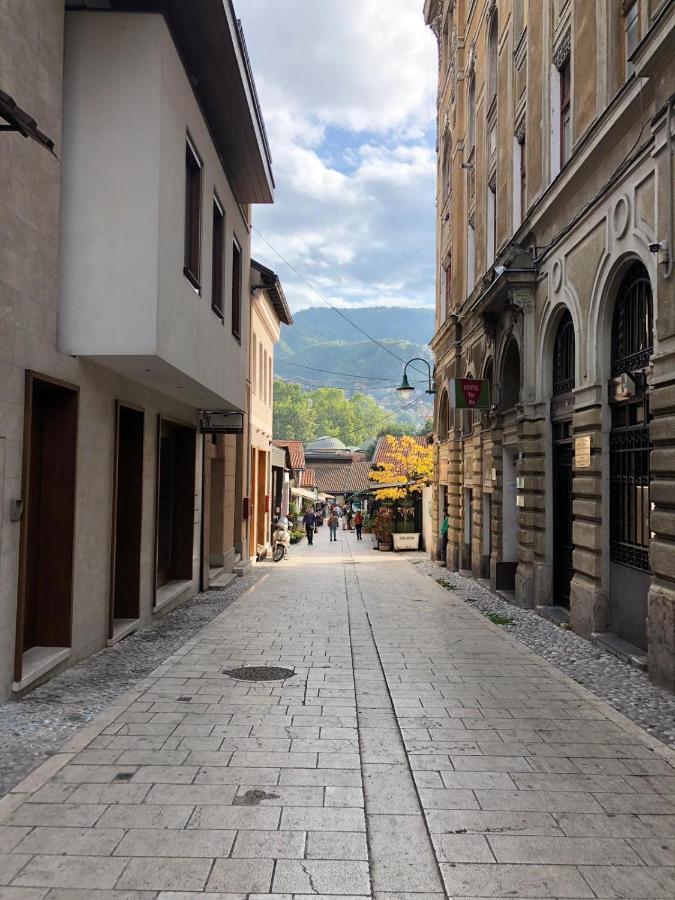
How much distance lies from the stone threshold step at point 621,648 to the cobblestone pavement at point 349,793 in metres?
0.92

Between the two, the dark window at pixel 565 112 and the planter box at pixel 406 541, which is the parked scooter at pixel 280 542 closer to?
the planter box at pixel 406 541

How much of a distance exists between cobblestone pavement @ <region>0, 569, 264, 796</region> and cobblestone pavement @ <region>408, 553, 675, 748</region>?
15.9 feet

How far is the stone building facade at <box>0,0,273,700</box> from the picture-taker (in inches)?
272

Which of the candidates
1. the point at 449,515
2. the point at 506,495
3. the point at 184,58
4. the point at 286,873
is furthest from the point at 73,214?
the point at 449,515

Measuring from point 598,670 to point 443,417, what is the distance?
17033 millimetres

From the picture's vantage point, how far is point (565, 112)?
12.8 metres

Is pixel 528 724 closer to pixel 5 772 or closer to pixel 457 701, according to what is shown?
pixel 457 701

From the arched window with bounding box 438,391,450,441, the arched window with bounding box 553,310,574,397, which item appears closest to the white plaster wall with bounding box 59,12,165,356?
the arched window with bounding box 553,310,574,397

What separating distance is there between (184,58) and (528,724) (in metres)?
9.12

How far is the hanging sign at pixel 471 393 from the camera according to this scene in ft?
55.3

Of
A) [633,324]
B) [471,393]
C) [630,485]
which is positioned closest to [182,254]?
[633,324]

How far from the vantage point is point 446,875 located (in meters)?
3.93

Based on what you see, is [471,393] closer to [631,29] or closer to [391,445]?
[631,29]

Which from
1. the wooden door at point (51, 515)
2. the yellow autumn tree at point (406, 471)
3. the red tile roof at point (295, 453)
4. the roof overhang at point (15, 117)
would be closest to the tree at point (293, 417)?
the red tile roof at point (295, 453)
